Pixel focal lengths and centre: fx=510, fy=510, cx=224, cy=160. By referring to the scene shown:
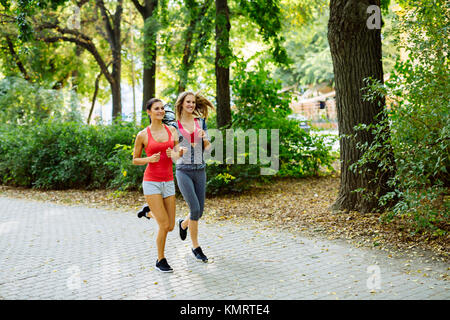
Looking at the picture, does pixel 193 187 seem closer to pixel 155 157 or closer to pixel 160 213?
pixel 160 213

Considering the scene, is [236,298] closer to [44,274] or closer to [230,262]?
[230,262]

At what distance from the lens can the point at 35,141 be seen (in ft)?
47.9

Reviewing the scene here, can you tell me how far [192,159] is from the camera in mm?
6156

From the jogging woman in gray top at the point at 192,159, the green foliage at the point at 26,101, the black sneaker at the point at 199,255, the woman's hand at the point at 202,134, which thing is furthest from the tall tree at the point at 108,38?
the black sneaker at the point at 199,255

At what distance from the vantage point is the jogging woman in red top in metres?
5.81

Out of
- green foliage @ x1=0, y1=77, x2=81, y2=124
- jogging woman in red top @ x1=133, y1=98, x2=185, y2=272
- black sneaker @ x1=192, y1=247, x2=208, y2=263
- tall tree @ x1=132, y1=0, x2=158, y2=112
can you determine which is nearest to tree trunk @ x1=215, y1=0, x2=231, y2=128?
tall tree @ x1=132, y1=0, x2=158, y2=112

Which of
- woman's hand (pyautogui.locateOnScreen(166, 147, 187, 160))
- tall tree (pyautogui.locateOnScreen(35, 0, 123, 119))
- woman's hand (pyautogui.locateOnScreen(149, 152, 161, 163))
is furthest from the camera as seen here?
tall tree (pyautogui.locateOnScreen(35, 0, 123, 119))

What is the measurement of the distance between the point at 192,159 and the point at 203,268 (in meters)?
1.30

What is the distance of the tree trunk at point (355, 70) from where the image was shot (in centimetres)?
815

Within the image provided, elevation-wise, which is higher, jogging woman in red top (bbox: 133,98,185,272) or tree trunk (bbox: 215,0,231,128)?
tree trunk (bbox: 215,0,231,128)

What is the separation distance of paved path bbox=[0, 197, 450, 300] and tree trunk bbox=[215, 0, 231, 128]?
3.80m

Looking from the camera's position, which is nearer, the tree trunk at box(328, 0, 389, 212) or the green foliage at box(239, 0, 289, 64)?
the tree trunk at box(328, 0, 389, 212)

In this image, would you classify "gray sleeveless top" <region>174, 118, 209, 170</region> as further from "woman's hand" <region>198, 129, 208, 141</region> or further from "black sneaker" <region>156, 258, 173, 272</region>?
"black sneaker" <region>156, 258, 173, 272</region>
